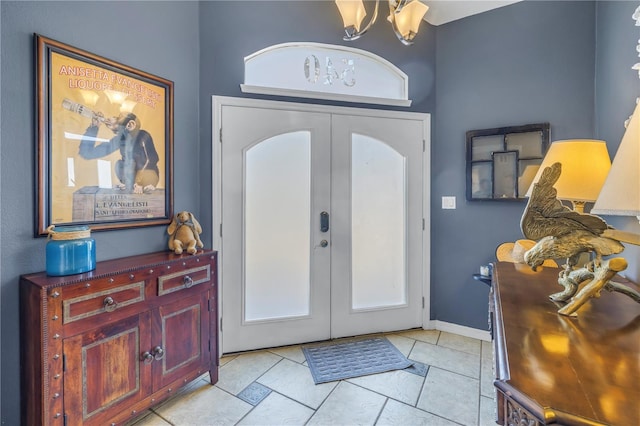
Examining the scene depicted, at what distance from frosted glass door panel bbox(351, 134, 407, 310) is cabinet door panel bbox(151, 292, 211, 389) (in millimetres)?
1336

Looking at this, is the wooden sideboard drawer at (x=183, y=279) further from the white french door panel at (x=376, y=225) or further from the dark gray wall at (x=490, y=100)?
the dark gray wall at (x=490, y=100)

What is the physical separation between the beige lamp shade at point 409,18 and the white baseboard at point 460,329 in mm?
2487

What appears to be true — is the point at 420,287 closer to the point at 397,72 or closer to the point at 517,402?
the point at 397,72

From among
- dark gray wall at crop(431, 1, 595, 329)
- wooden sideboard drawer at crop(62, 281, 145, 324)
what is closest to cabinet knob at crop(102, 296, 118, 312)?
wooden sideboard drawer at crop(62, 281, 145, 324)

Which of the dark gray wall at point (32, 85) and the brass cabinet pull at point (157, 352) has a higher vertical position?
the dark gray wall at point (32, 85)

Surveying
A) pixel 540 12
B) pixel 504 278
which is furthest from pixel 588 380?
pixel 540 12

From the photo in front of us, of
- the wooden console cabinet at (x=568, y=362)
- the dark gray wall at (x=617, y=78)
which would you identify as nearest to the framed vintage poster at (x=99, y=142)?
the wooden console cabinet at (x=568, y=362)

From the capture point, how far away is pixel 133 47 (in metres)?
1.94

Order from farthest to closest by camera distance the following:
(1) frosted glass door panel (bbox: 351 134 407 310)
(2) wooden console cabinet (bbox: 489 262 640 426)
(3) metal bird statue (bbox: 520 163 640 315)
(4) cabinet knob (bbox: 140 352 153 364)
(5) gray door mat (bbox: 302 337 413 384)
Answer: (1) frosted glass door panel (bbox: 351 134 407 310) < (5) gray door mat (bbox: 302 337 413 384) < (4) cabinet knob (bbox: 140 352 153 364) < (3) metal bird statue (bbox: 520 163 640 315) < (2) wooden console cabinet (bbox: 489 262 640 426)

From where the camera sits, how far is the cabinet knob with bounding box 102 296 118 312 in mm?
1468

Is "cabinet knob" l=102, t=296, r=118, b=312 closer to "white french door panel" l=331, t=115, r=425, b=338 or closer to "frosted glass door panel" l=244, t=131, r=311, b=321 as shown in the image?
"frosted glass door panel" l=244, t=131, r=311, b=321

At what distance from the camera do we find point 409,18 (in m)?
1.67

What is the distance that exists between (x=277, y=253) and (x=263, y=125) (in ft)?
3.54

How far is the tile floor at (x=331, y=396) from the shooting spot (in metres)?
1.75
